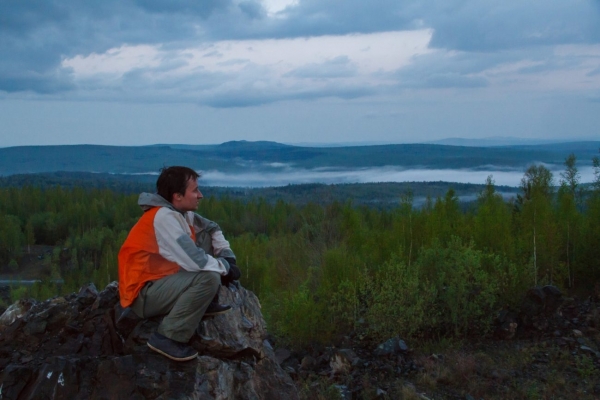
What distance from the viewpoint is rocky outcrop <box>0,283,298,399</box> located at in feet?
15.6

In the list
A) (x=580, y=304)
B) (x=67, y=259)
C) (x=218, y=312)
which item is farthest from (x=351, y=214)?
(x=67, y=259)

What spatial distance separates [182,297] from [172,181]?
3.18 feet

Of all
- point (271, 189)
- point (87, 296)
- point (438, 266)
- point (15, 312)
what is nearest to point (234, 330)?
point (87, 296)

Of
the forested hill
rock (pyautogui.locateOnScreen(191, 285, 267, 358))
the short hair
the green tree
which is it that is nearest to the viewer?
the short hair

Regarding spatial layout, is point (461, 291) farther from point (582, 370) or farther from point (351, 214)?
point (351, 214)

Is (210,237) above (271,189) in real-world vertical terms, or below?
above

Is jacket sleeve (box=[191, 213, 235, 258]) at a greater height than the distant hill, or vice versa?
jacket sleeve (box=[191, 213, 235, 258])

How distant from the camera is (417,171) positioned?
132 m

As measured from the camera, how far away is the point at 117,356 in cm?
507

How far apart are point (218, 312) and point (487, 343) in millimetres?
6332

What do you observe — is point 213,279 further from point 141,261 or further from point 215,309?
point 141,261

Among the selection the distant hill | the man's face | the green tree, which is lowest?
the distant hill

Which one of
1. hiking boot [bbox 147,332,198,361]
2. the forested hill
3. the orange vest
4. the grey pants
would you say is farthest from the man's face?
the forested hill

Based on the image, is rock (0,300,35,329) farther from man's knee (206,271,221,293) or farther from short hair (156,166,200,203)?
man's knee (206,271,221,293)
